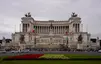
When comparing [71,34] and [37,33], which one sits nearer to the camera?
[71,34]

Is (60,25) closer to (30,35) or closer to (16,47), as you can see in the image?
(30,35)

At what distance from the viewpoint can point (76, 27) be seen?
140 m

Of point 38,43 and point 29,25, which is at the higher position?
point 29,25

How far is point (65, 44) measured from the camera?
124812 millimetres

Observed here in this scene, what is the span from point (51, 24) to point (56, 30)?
20.2 ft

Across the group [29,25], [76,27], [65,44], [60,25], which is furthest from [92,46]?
[29,25]

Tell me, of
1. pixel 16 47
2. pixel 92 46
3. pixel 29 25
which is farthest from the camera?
pixel 29 25

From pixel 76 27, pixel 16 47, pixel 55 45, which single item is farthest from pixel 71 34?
pixel 16 47

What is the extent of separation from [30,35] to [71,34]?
24512 mm

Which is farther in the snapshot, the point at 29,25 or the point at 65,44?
the point at 29,25

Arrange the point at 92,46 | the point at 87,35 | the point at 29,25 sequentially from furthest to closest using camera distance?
the point at 29,25 < the point at 87,35 < the point at 92,46

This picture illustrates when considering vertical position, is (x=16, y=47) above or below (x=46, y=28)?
below

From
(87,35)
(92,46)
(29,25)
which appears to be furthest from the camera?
(29,25)

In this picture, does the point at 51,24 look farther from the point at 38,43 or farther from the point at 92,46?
the point at 92,46
